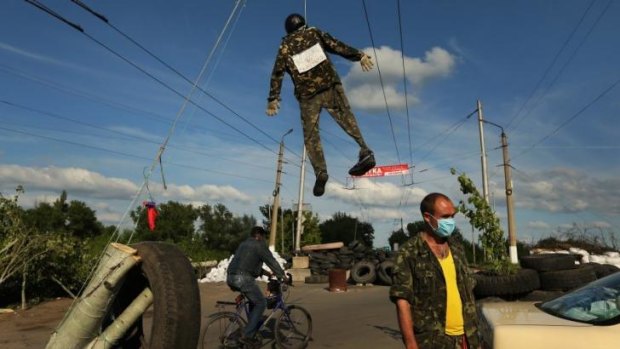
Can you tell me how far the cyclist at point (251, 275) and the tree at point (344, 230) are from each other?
59831 millimetres

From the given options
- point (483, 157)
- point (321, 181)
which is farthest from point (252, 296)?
point (483, 157)

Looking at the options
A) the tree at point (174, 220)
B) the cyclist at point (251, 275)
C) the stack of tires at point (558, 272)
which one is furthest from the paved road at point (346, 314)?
the tree at point (174, 220)

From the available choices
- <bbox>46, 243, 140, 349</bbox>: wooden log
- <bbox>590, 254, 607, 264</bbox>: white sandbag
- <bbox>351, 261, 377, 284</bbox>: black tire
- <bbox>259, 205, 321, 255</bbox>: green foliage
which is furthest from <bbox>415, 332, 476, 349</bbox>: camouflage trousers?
<bbox>259, 205, 321, 255</bbox>: green foliage

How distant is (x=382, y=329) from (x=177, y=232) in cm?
4909

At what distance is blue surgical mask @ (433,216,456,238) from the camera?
3.85 meters

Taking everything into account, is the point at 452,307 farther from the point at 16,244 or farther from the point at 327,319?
the point at 16,244

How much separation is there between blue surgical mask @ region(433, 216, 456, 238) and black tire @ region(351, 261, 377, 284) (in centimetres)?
1978

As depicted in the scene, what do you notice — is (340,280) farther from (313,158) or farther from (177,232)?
(177,232)

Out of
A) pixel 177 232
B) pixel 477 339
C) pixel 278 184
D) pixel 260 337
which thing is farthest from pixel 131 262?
pixel 177 232

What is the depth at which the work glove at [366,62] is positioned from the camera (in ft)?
18.7

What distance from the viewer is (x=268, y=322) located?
938 cm

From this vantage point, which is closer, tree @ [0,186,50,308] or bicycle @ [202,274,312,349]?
bicycle @ [202,274,312,349]

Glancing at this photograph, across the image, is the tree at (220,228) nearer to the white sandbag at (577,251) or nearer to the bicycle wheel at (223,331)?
the white sandbag at (577,251)

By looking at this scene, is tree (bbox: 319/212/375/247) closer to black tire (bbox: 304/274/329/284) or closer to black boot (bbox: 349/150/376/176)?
black tire (bbox: 304/274/329/284)
